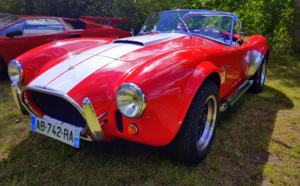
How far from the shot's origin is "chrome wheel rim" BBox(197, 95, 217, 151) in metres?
2.04

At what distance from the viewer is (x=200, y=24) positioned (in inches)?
111

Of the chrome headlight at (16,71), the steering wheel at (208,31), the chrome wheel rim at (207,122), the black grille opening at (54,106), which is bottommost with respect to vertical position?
the chrome wheel rim at (207,122)

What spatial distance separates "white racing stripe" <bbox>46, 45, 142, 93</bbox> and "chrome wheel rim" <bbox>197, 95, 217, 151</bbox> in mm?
860

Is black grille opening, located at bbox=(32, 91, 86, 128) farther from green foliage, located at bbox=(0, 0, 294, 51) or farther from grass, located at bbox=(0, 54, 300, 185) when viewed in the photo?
green foliage, located at bbox=(0, 0, 294, 51)

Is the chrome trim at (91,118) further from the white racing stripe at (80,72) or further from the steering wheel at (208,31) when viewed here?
the steering wheel at (208,31)

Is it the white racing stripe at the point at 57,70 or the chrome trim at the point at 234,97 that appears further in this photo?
the chrome trim at the point at 234,97

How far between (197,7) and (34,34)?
4749 mm

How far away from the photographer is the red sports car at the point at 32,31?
4.03 metres

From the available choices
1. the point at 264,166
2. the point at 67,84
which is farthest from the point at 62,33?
the point at 264,166

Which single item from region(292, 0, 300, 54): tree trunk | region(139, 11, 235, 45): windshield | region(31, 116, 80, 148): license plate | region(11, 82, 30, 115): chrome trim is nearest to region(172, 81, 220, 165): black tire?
region(31, 116, 80, 148): license plate

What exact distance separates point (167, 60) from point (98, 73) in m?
0.53

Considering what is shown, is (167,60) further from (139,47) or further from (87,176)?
(87,176)

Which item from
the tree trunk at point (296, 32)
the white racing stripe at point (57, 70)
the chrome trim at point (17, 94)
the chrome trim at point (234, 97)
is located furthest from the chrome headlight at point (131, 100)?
the tree trunk at point (296, 32)

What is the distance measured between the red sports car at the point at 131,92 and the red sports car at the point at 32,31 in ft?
6.57
